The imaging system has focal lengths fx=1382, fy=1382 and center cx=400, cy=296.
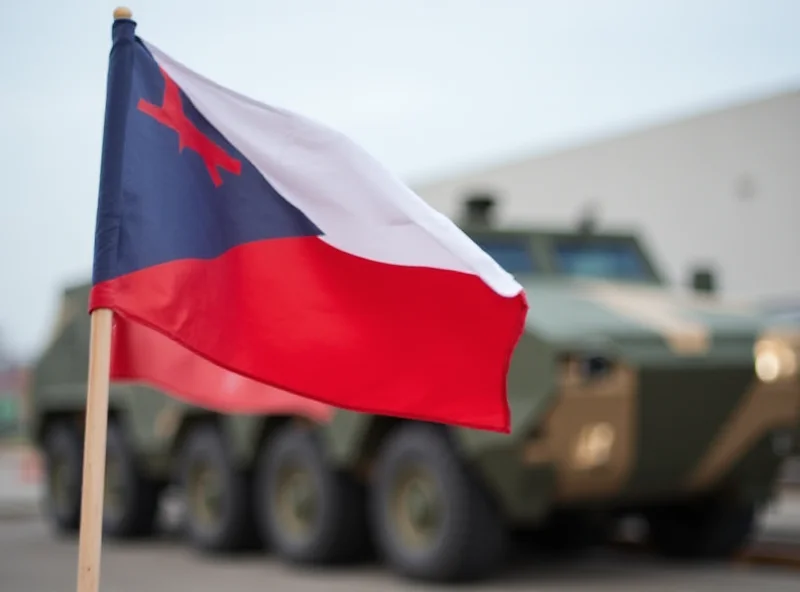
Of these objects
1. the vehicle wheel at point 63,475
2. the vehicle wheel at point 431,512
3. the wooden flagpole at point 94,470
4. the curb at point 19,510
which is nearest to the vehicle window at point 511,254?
the vehicle wheel at point 431,512

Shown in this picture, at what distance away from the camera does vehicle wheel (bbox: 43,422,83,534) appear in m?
11.4

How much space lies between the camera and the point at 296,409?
26.7 ft

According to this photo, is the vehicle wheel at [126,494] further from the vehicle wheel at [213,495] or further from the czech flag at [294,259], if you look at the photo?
the czech flag at [294,259]

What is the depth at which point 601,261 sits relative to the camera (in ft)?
29.9

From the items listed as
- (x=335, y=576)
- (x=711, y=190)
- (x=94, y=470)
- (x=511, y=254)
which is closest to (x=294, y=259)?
(x=94, y=470)

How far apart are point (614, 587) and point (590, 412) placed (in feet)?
3.18

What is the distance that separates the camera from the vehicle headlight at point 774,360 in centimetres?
748

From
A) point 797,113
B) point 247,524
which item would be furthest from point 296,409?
point 797,113

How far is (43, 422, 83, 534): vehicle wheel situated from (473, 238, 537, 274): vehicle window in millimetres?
4307

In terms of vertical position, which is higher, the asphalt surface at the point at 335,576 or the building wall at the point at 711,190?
the building wall at the point at 711,190

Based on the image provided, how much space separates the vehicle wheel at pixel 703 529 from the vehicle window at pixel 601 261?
5.12 feet

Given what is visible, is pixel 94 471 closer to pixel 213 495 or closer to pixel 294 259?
pixel 294 259

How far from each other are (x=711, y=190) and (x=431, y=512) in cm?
1135

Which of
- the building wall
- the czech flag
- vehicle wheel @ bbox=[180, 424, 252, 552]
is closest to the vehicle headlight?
vehicle wheel @ bbox=[180, 424, 252, 552]
